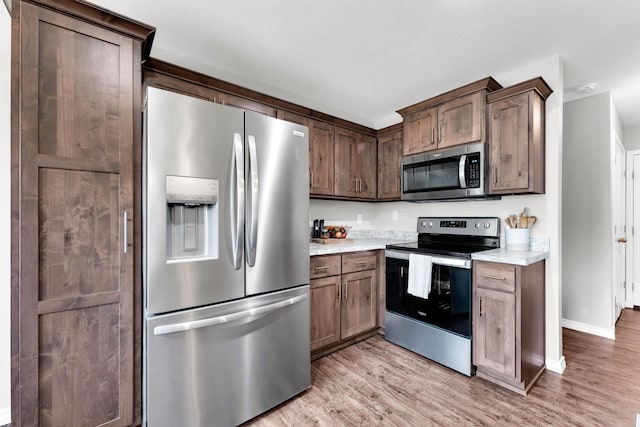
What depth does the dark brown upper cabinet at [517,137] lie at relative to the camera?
2.29 meters

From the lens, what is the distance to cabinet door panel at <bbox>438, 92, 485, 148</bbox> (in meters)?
2.55

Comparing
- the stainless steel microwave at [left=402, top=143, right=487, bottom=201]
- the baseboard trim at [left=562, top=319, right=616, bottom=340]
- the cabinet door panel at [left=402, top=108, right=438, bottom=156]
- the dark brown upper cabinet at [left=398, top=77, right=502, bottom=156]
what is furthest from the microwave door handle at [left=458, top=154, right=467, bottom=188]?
the baseboard trim at [left=562, top=319, right=616, bottom=340]

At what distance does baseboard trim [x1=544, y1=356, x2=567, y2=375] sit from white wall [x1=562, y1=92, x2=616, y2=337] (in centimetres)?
111

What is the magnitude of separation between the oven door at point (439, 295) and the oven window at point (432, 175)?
0.74m

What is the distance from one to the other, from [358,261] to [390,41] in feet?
6.18

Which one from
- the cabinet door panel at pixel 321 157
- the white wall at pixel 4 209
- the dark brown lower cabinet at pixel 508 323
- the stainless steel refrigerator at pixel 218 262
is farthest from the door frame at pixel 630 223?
the white wall at pixel 4 209

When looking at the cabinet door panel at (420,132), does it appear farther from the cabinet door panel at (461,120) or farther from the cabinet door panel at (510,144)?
the cabinet door panel at (510,144)

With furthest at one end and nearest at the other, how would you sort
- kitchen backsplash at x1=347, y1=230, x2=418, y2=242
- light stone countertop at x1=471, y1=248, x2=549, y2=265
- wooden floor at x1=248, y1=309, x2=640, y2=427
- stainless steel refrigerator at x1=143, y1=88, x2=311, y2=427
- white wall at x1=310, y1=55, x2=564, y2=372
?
kitchen backsplash at x1=347, y1=230, x2=418, y2=242 → white wall at x1=310, y1=55, x2=564, y2=372 → light stone countertop at x1=471, y1=248, x2=549, y2=265 → wooden floor at x1=248, y1=309, x2=640, y2=427 → stainless steel refrigerator at x1=143, y1=88, x2=311, y2=427

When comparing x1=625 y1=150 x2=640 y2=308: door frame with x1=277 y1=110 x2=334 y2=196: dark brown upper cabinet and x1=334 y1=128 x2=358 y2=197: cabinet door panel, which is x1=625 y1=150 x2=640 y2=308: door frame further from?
x1=277 y1=110 x2=334 y2=196: dark brown upper cabinet

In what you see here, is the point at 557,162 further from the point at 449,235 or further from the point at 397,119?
the point at 397,119

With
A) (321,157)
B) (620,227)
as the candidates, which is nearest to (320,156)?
(321,157)

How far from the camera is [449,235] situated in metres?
3.07

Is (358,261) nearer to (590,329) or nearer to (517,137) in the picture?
(517,137)

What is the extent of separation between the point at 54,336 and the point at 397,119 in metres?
3.80
